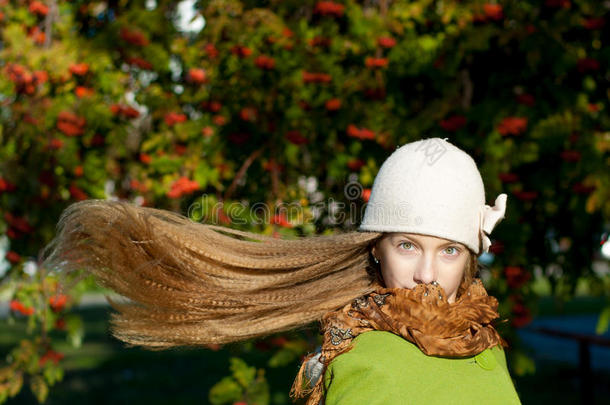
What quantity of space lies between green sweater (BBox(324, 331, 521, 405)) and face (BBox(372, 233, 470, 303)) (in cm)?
19

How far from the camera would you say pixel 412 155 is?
2.14 meters

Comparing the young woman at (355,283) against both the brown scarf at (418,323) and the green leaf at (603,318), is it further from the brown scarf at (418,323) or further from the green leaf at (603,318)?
the green leaf at (603,318)

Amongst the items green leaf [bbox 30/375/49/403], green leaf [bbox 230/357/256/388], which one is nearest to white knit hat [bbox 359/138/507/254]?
green leaf [bbox 230/357/256/388]

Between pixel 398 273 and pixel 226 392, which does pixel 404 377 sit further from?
pixel 226 392

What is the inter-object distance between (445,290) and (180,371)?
6.80 m

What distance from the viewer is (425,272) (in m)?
2.04

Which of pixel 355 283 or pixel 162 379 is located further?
pixel 162 379

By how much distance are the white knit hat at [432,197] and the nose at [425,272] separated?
9cm

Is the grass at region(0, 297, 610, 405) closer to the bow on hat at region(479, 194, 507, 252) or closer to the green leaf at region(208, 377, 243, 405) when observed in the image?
the green leaf at region(208, 377, 243, 405)

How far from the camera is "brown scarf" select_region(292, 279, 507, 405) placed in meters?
1.97

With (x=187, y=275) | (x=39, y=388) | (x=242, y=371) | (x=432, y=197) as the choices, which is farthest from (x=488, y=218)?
(x=39, y=388)

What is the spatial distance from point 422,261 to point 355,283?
0.37 metres

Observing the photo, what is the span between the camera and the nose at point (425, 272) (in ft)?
6.70

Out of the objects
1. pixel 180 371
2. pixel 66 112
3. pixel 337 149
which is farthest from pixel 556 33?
pixel 180 371
